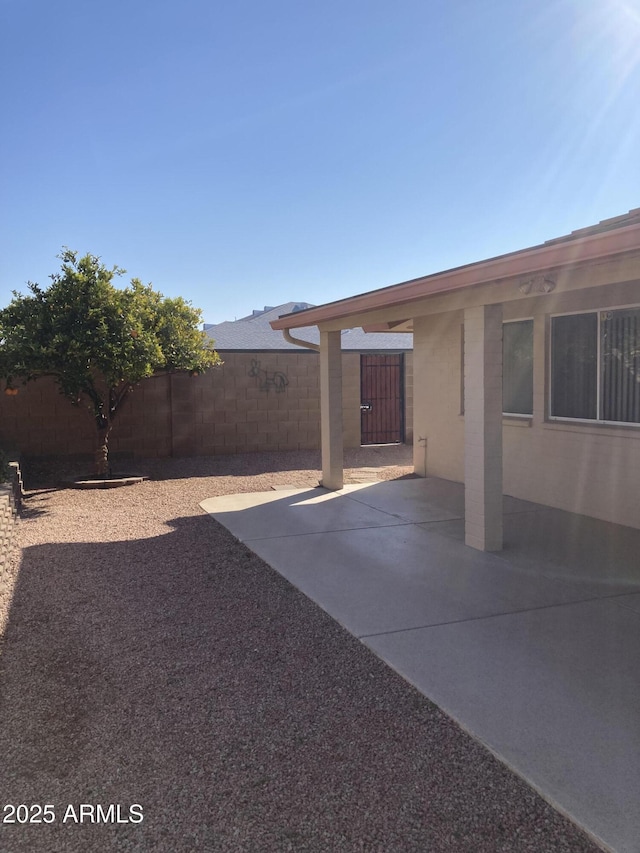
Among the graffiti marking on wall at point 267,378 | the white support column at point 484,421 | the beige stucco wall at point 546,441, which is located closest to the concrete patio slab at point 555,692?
the white support column at point 484,421

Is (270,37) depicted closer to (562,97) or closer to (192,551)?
(562,97)

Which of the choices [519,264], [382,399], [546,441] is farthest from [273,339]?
[519,264]

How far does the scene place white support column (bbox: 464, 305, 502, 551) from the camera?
653cm

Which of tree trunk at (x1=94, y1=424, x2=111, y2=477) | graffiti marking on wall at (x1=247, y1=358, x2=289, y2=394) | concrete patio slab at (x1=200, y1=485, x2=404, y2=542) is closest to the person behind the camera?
concrete patio slab at (x1=200, y1=485, x2=404, y2=542)

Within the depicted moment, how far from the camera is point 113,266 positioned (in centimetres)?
1077

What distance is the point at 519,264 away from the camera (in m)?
5.05

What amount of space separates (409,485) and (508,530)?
326 centimetres

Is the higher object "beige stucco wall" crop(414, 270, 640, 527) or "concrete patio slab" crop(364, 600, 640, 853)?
"beige stucco wall" crop(414, 270, 640, 527)

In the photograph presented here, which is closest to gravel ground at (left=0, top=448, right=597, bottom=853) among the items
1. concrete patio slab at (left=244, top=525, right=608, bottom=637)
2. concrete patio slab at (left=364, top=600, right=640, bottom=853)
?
concrete patio slab at (left=364, top=600, right=640, bottom=853)

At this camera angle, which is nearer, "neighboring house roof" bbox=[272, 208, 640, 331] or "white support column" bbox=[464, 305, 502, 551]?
"neighboring house roof" bbox=[272, 208, 640, 331]

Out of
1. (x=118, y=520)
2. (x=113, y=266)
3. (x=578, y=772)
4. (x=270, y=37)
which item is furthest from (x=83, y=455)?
(x=578, y=772)

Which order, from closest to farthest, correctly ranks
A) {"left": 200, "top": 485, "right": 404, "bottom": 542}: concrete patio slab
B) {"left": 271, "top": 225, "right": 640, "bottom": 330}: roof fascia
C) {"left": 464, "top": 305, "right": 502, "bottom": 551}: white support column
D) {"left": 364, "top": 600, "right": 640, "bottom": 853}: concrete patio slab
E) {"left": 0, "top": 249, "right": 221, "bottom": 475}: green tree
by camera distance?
{"left": 364, "top": 600, "right": 640, "bottom": 853}: concrete patio slab
{"left": 271, "top": 225, "right": 640, "bottom": 330}: roof fascia
{"left": 464, "top": 305, "right": 502, "bottom": 551}: white support column
{"left": 200, "top": 485, "right": 404, "bottom": 542}: concrete patio slab
{"left": 0, "top": 249, "right": 221, "bottom": 475}: green tree

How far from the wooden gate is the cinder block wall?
1.28 feet

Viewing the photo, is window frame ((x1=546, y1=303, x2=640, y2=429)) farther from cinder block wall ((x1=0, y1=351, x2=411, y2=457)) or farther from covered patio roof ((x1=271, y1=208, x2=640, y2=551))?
cinder block wall ((x1=0, y1=351, x2=411, y2=457))
